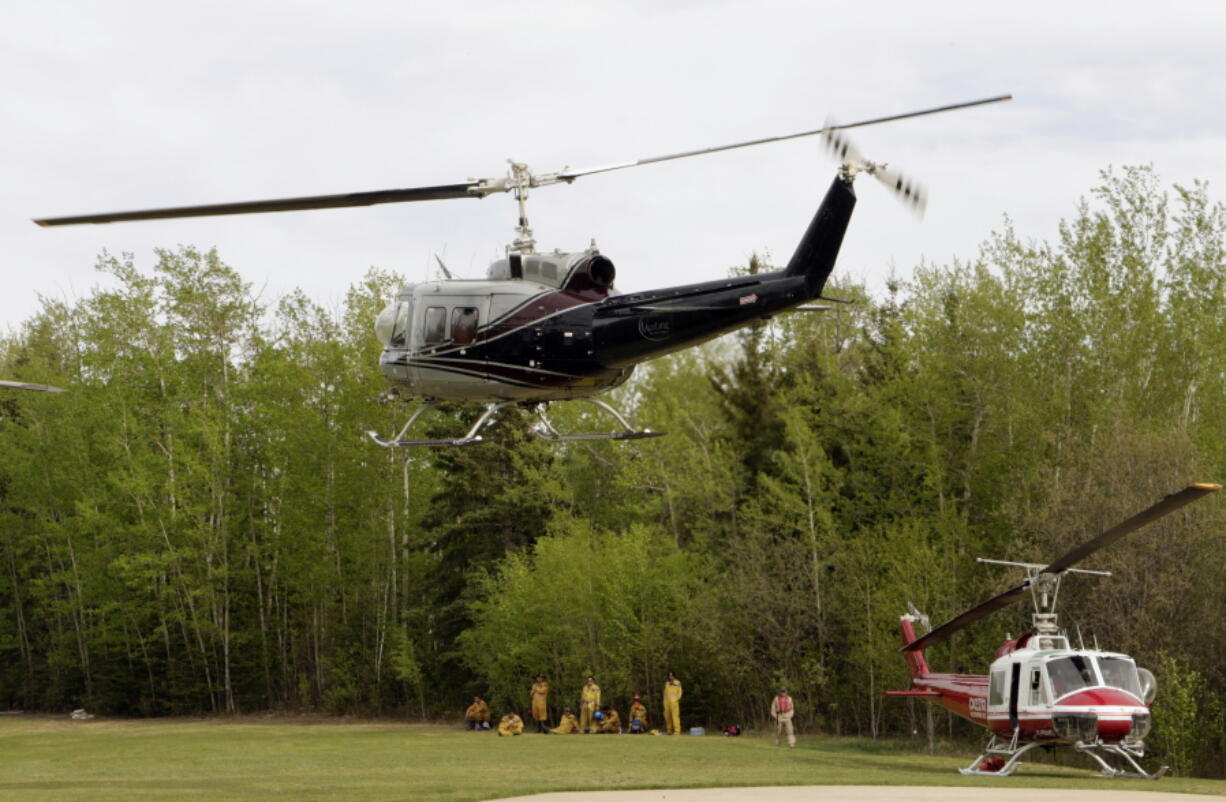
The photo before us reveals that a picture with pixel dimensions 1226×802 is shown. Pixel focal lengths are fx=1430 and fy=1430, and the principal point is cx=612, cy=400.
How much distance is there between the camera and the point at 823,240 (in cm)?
1628

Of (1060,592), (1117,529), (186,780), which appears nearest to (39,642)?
(186,780)

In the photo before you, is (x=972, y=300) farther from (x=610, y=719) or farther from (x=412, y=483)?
(x=412, y=483)

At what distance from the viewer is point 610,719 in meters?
33.0

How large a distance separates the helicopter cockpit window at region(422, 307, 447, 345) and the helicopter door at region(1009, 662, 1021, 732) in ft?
31.3

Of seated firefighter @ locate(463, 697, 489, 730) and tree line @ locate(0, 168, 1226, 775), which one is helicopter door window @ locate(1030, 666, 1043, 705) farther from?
seated firefighter @ locate(463, 697, 489, 730)

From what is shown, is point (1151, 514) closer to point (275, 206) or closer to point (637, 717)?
point (275, 206)

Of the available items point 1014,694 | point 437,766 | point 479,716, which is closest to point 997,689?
point 1014,694

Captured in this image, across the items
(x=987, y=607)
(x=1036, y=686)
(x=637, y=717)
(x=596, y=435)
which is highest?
(x=596, y=435)

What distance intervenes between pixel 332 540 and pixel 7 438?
1451cm

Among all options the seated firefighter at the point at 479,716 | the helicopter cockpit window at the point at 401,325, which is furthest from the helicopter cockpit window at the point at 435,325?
the seated firefighter at the point at 479,716

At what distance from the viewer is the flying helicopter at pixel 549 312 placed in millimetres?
16156

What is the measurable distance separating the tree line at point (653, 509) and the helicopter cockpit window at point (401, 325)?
584 inches

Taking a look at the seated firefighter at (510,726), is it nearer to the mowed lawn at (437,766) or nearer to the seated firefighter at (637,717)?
the mowed lawn at (437,766)

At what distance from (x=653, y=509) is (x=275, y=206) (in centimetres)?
2567
